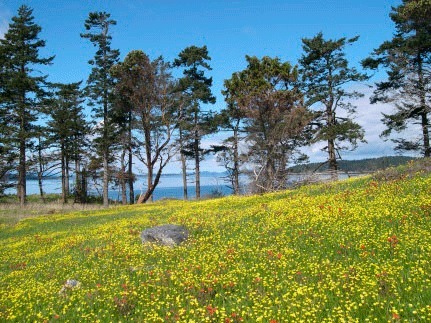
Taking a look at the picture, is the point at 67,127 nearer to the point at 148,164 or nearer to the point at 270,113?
the point at 148,164

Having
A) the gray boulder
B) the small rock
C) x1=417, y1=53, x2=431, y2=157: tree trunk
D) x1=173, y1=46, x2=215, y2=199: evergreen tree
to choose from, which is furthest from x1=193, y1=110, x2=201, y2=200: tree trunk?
the small rock

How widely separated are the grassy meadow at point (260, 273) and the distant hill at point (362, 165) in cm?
1433

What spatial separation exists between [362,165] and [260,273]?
28492 millimetres

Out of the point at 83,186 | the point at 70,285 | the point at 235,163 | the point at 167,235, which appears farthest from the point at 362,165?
the point at 83,186

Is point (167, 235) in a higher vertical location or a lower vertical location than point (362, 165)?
lower

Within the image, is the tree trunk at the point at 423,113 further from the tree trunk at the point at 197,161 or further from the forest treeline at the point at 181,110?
the tree trunk at the point at 197,161

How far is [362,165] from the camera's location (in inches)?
1302

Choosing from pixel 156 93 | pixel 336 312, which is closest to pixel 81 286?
pixel 336 312

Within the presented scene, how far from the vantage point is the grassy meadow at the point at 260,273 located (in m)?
5.59

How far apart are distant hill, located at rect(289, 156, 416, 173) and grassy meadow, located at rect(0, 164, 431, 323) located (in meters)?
14.3

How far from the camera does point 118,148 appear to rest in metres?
45.8

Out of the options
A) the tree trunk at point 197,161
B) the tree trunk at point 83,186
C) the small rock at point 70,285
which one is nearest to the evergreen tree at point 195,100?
the tree trunk at point 197,161

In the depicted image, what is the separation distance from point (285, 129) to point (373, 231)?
26.9 meters

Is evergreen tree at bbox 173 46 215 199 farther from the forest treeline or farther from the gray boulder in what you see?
the gray boulder
